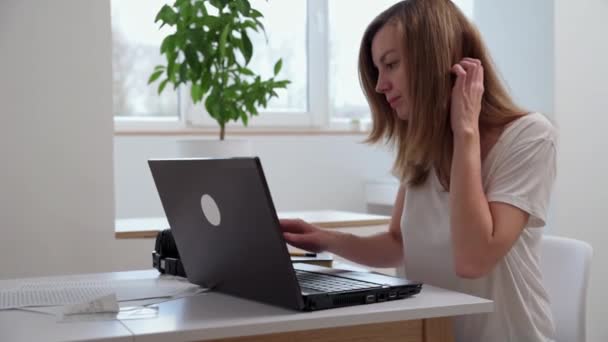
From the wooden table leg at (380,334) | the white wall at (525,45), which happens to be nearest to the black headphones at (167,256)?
the wooden table leg at (380,334)

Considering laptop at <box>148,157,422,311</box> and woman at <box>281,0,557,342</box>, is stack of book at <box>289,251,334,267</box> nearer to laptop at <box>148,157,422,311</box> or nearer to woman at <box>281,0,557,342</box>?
woman at <box>281,0,557,342</box>

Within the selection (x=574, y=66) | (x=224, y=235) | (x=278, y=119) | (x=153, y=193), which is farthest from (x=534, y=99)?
(x=224, y=235)

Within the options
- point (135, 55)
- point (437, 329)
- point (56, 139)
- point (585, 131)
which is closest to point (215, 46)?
point (56, 139)

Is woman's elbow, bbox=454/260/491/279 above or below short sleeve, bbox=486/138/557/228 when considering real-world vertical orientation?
below

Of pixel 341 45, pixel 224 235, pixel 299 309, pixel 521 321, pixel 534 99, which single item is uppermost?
pixel 341 45

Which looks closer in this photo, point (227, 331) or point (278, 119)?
point (227, 331)

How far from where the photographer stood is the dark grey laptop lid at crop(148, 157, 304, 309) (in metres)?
1.28

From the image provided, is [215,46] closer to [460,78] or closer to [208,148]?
[208,148]

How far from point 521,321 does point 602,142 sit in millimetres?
1930

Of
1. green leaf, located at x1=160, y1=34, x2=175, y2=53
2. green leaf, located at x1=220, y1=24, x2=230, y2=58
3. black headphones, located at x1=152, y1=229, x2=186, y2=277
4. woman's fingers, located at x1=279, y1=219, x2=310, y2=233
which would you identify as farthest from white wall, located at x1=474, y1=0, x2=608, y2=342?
black headphones, located at x1=152, y1=229, x2=186, y2=277

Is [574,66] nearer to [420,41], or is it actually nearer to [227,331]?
[420,41]

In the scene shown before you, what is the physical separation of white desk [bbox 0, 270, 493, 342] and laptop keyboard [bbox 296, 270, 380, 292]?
47 mm

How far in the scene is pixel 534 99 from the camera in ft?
11.1

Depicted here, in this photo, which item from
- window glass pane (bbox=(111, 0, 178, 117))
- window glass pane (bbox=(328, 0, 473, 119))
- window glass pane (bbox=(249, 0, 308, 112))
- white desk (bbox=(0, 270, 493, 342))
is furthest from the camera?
window glass pane (bbox=(328, 0, 473, 119))
